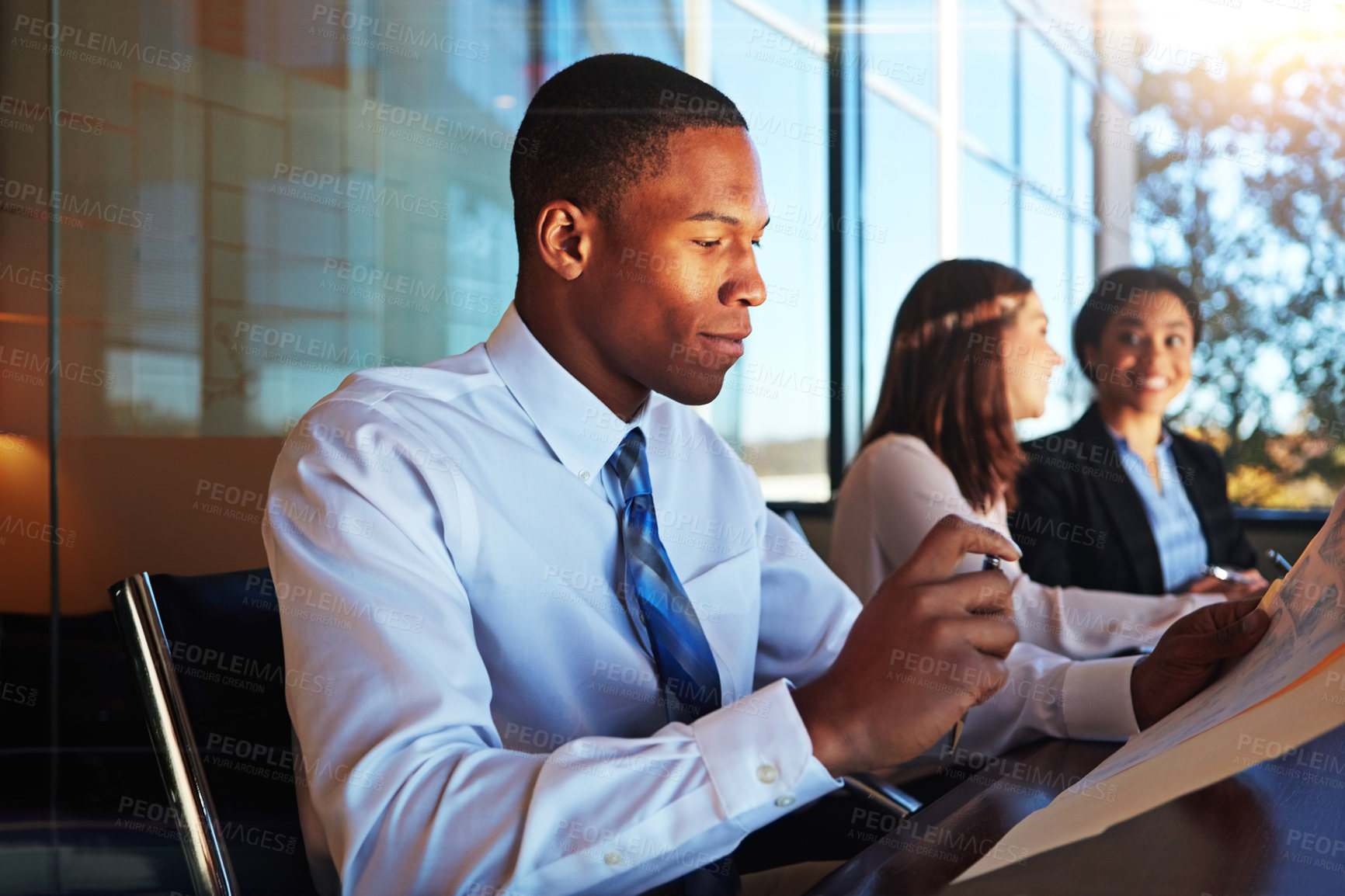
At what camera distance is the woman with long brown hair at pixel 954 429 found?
2.04 m

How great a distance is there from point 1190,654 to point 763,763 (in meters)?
0.53

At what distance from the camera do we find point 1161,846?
0.75 meters

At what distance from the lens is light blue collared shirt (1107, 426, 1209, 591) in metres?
2.60

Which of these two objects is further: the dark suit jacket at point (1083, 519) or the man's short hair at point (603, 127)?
the dark suit jacket at point (1083, 519)

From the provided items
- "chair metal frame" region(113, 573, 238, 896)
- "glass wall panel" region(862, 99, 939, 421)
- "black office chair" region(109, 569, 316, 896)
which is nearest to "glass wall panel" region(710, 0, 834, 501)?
"glass wall panel" region(862, 99, 939, 421)

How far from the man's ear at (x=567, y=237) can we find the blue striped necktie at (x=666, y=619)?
26 cm

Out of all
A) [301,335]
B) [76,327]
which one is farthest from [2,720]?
[301,335]

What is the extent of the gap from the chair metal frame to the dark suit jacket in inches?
77.1

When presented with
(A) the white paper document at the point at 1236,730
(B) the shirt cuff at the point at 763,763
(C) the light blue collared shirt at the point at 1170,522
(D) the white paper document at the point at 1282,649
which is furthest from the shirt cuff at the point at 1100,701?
(C) the light blue collared shirt at the point at 1170,522

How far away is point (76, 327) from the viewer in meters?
3.09

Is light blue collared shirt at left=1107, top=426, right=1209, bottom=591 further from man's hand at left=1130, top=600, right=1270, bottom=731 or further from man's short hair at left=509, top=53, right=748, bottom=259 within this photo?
man's short hair at left=509, top=53, right=748, bottom=259

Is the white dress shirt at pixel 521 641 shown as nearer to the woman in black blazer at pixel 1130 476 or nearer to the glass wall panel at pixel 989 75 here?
the woman in black blazer at pixel 1130 476

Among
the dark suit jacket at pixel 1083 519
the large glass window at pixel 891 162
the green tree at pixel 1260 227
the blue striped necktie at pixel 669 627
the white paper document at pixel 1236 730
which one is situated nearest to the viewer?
the white paper document at pixel 1236 730

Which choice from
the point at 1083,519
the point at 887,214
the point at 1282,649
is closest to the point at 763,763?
the point at 1282,649
